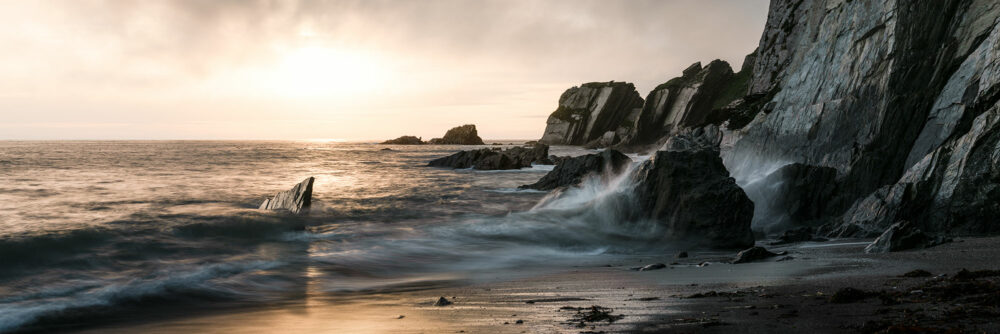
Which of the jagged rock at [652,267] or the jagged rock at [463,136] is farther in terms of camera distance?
the jagged rock at [463,136]

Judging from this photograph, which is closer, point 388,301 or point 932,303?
point 932,303

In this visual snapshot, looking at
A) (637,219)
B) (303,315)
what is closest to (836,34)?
(637,219)

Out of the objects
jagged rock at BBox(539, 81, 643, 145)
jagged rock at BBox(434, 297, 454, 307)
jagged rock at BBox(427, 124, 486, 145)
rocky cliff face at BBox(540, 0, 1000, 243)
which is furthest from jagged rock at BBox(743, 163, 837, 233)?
jagged rock at BBox(427, 124, 486, 145)

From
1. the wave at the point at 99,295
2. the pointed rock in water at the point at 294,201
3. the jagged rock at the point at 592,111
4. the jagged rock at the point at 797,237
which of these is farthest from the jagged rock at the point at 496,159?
the jagged rock at the point at 592,111

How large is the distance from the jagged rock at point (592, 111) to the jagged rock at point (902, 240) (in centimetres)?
12081

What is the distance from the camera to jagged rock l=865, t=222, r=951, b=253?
9.26 m

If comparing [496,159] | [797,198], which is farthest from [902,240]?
[496,159]

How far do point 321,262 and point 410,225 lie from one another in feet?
20.1

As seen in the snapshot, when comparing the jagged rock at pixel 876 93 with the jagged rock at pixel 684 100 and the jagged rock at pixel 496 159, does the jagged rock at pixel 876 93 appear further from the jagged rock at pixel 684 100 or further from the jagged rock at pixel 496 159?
the jagged rock at pixel 684 100

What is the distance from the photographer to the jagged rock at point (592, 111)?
427 feet

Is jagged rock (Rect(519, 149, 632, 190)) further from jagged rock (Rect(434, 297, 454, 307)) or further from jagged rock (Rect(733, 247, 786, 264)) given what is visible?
jagged rock (Rect(434, 297, 454, 307))

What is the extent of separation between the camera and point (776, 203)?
1598cm

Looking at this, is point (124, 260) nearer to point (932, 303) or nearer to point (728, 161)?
point (932, 303)

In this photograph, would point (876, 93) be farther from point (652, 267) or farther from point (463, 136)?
point (463, 136)
